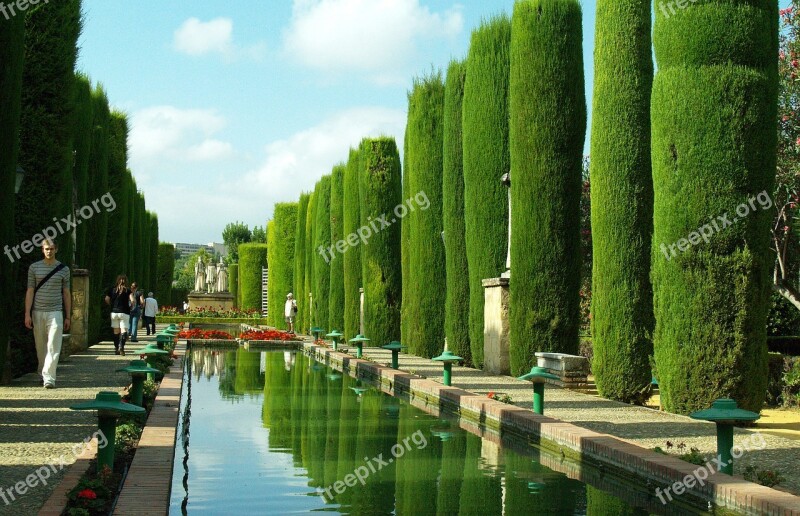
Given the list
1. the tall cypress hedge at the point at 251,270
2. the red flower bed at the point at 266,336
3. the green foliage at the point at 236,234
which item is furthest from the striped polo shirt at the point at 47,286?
the green foliage at the point at 236,234

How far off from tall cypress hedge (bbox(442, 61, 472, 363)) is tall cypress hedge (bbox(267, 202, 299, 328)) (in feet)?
83.8

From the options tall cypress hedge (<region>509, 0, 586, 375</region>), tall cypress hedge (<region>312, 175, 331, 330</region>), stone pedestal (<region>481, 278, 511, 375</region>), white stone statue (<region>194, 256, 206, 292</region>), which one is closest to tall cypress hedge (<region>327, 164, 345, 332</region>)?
tall cypress hedge (<region>312, 175, 331, 330</region>)

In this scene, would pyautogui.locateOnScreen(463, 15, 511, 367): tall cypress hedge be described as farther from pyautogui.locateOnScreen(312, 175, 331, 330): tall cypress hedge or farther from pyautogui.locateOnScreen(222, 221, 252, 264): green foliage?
pyautogui.locateOnScreen(222, 221, 252, 264): green foliage

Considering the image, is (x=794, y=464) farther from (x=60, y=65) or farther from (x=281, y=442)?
(x=60, y=65)

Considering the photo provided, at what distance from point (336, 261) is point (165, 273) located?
114 ft

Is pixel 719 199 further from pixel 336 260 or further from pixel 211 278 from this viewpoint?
pixel 211 278

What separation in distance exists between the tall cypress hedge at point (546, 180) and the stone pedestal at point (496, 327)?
831 millimetres

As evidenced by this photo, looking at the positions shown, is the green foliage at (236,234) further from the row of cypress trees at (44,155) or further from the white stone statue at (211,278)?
the row of cypress trees at (44,155)

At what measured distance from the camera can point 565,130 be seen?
635 inches

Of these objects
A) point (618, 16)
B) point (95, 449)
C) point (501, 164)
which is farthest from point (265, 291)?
point (95, 449)

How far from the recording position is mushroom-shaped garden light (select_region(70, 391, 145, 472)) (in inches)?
256

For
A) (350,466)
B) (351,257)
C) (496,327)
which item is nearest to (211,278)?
(351,257)

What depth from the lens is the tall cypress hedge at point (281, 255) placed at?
4647cm

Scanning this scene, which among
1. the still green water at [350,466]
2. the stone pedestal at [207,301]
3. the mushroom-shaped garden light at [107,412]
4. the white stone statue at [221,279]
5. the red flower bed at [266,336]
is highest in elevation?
the white stone statue at [221,279]
